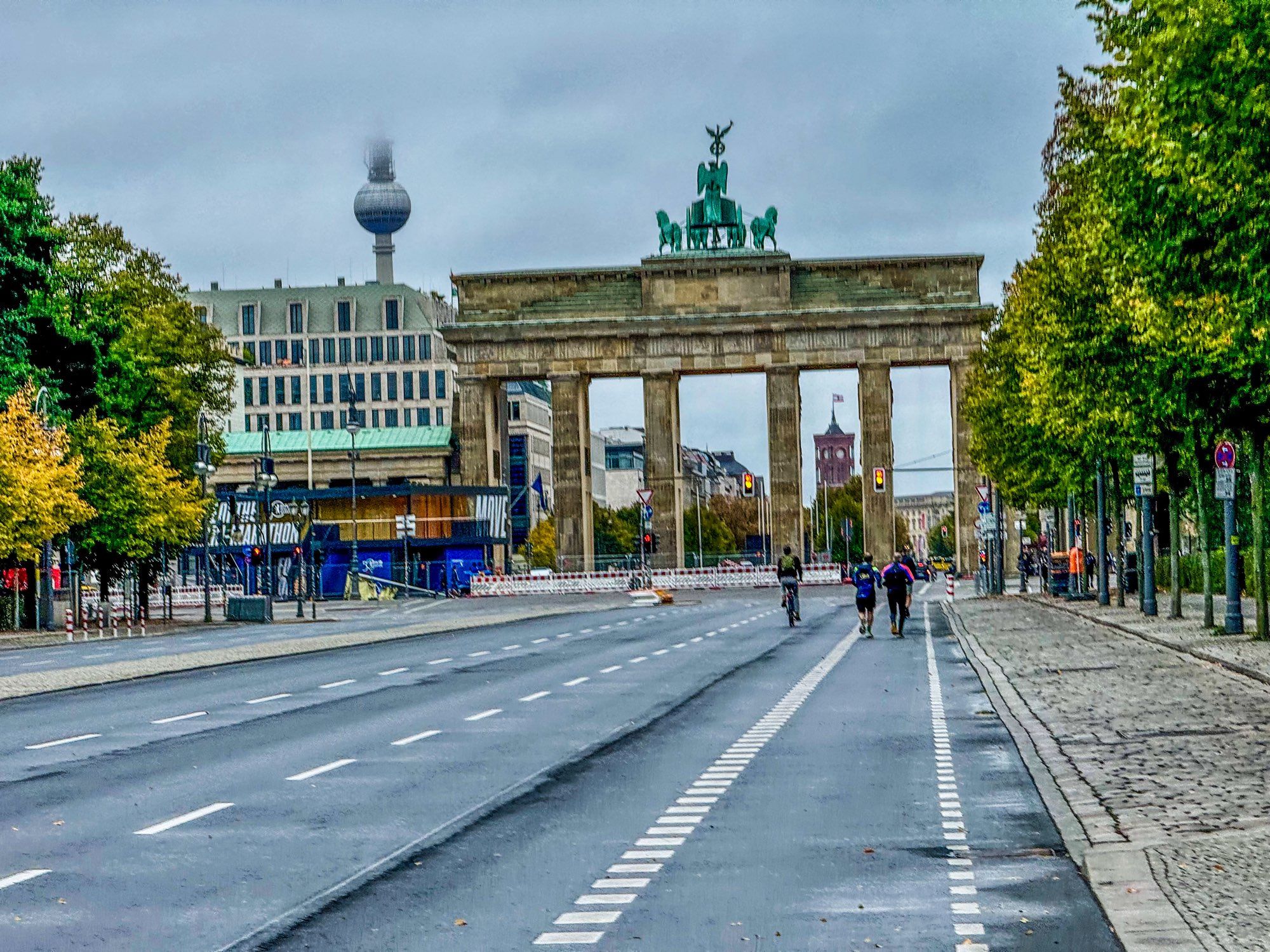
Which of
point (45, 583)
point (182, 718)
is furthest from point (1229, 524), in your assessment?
point (45, 583)

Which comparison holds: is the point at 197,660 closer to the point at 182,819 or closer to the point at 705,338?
the point at 182,819

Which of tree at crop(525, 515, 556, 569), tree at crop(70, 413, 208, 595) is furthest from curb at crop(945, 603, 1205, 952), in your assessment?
tree at crop(525, 515, 556, 569)

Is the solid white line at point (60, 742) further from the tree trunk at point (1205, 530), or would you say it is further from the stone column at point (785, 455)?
the stone column at point (785, 455)

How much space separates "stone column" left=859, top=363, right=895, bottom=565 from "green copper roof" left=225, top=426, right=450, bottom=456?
166ft

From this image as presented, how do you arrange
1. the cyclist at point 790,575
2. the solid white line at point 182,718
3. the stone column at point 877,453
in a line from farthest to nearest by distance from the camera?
the stone column at point 877,453 → the cyclist at point 790,575 → the solid white line at point 182,718

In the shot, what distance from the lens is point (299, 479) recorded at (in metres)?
158

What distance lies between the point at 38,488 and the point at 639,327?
6517 centimetres

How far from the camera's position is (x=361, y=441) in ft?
515

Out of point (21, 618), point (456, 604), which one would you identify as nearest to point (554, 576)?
point (456, 604)

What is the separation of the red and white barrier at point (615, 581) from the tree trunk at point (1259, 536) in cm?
6613

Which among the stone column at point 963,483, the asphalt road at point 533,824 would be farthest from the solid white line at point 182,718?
the stone column at point 963,483

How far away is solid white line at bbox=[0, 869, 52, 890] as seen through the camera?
1045 centimetres

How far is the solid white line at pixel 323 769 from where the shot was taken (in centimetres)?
1553

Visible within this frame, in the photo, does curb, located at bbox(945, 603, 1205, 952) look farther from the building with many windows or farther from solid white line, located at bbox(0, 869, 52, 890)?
the building with many windows
